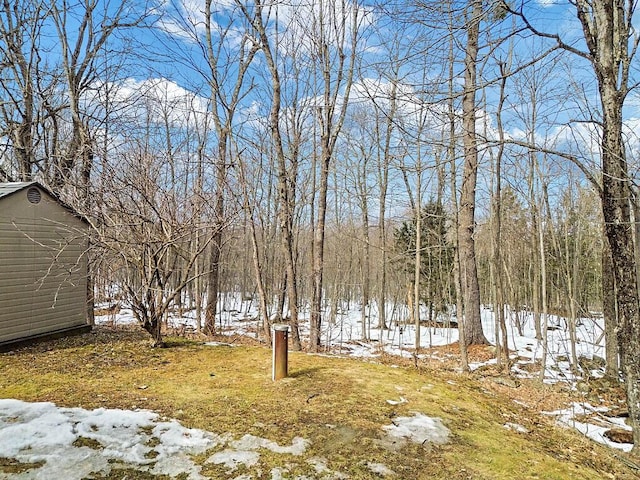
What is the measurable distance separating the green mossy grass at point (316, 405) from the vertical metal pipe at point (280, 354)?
94 millimetres

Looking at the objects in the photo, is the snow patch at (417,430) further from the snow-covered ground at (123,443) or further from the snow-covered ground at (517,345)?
the snow-covered ground at (517,345)

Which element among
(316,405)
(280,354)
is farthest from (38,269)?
(316,405)

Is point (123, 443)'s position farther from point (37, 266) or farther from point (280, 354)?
point (37, 266)

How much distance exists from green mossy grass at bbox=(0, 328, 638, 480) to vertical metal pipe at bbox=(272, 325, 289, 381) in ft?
0.31

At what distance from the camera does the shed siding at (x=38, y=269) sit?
5043 millimetres

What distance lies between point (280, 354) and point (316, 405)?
761mm

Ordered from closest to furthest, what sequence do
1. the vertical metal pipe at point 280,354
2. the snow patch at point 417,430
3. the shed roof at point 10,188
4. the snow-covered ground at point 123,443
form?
the snow-covered ground at point 123,443
the snow patch at point 417,430
the vertical metal pipe at point 280,354
the shed roof at point 10,188

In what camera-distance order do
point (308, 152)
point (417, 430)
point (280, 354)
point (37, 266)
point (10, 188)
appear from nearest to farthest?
point (417, 430) < point (280, 354) < point (10, 188) < point (37, 266) < point (308, 152)

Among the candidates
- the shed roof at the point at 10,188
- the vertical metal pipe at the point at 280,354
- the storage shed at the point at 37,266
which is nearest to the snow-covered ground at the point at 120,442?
the vertical metal pipe at the point at 280,354

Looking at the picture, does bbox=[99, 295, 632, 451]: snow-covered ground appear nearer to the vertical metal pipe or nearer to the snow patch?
the snow patch

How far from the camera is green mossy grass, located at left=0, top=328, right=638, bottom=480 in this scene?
2352 millimetres

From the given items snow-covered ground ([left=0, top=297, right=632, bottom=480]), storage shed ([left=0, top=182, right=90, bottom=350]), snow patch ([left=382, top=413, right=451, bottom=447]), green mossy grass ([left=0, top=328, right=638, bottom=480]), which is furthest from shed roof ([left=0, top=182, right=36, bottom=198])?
snow patch ([left=382, top=413, right=451, bottom=447])

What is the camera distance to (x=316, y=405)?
319 cm

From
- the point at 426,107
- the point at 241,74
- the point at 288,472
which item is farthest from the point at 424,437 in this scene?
the point at 241,74
